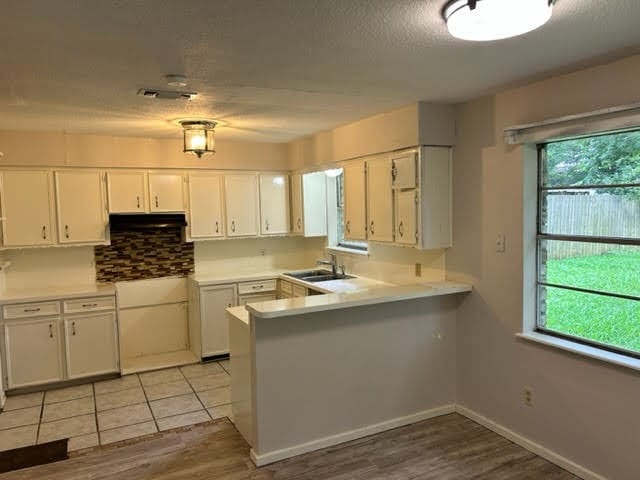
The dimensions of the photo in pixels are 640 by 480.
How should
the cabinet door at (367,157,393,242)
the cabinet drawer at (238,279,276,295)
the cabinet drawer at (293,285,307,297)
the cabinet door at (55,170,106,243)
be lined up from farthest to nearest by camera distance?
the cabinet drawer at (238,279,276,295) → the cabinet drawer at (293,285,307,297) → the cabinet door at (55,170,106,243) → the cabinet door at (367,157,393,242)

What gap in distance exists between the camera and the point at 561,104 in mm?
2777

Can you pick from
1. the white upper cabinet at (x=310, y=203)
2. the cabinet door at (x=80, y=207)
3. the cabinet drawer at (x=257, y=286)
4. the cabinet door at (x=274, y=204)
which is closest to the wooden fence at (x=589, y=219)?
the white upper cabinet at (x=310, y=203)

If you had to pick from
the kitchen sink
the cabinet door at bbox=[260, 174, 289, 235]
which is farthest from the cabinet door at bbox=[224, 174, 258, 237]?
the kitchen sink

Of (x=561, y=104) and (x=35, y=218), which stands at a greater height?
(x=561, y=104)

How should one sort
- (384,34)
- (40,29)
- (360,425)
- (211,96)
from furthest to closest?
(360,425), (211,96), (384,34), (40,29)

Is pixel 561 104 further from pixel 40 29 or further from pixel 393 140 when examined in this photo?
pixel 40 29

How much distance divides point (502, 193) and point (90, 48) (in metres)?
2.57

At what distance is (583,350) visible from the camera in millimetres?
2756

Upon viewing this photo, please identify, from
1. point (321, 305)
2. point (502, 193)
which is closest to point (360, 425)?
point (321, 305)

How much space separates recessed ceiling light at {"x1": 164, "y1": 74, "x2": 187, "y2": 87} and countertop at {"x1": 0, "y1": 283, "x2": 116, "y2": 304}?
100 inches

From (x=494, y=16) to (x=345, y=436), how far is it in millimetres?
2696

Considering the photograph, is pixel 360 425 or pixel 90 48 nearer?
pixel 90 48

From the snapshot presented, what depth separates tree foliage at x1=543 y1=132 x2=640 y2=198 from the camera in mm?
2576

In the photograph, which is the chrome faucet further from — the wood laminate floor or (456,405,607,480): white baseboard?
the wood laminate floor
